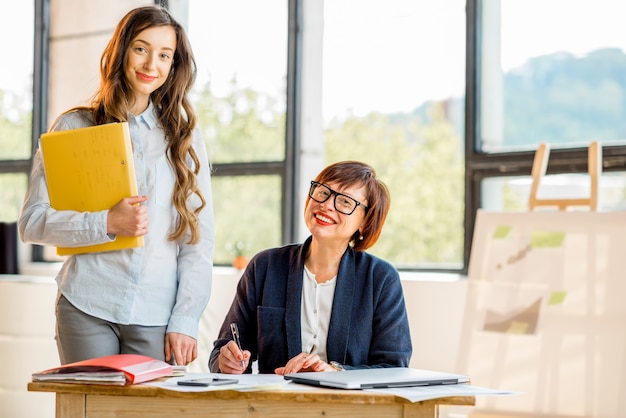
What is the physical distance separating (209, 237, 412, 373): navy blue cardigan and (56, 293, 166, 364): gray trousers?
0.18 meters

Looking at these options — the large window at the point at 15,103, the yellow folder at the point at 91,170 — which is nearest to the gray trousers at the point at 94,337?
the yellow folder at the point at 91,170

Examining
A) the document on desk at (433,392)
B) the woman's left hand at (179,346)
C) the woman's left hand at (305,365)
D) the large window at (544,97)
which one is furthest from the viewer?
the large window at (544,97)

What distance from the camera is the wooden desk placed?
1.58 m

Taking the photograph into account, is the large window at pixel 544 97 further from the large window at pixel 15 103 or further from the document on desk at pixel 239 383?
the large window at pixel 15 103

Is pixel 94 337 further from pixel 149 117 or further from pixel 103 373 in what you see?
pixel 149 117

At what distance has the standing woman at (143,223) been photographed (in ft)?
7.04

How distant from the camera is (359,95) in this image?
394 cm

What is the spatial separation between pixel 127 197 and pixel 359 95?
1.96 m

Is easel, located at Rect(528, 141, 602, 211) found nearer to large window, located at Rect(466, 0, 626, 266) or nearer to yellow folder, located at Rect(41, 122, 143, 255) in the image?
large window, located at Rect(466, 0, 626, 266)

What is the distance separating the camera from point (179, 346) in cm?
221

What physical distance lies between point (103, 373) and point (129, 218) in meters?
0.52

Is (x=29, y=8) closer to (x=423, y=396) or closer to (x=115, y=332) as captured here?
(x=115, y=332)

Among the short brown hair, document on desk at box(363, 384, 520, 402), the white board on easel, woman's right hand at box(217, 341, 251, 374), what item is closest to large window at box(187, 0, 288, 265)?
the white board on easel

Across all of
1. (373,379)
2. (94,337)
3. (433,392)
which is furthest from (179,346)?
(433,392)
